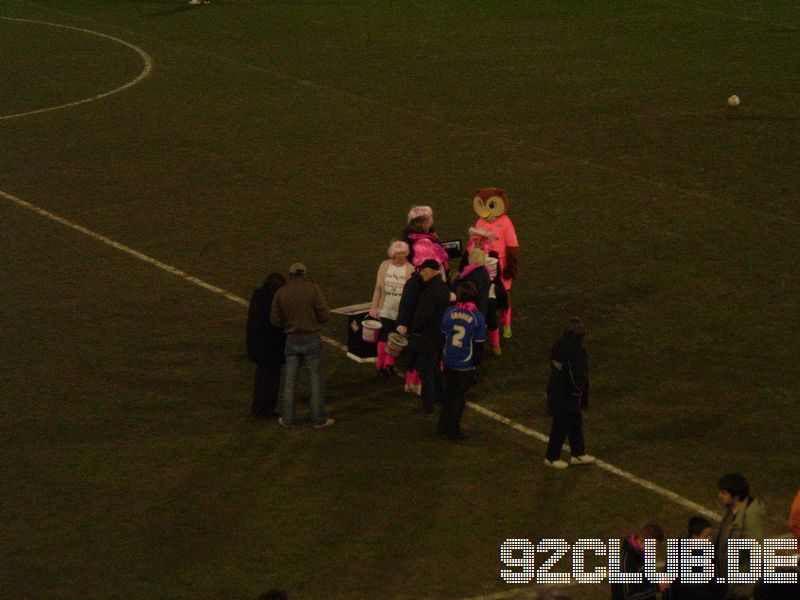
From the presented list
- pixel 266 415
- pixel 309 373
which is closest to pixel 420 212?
pixel 309 373

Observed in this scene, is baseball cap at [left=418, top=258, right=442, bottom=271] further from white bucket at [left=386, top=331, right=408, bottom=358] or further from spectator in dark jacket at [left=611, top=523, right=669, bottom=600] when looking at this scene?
spectator in dark jacket at [left=611, top=523, right=669, bottom=600]

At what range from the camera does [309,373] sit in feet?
52.5

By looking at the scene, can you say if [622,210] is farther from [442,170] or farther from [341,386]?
[341,386]

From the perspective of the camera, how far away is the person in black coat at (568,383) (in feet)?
47.0

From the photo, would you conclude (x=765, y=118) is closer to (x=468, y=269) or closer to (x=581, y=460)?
(x=468, y=269)

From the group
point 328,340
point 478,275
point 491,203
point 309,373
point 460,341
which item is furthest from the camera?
point 328,340

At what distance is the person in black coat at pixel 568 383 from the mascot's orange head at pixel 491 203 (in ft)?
12.7

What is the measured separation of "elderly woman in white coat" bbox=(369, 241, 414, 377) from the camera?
1680cm

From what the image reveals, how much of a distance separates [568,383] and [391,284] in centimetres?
329

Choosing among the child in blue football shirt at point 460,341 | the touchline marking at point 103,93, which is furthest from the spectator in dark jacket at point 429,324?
the touchline marking at point 103,93

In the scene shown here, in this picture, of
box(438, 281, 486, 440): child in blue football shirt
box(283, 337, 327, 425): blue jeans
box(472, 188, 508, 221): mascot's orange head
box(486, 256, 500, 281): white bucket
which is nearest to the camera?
box(438, 281, 486, 440): child in blue football shirt

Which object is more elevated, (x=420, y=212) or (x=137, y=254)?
(x=420, y=212)

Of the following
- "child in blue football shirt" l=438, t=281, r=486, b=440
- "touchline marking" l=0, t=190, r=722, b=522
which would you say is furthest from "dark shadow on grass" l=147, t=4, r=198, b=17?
"child in blue football shirt" l=438, t=281, r=486, b=440

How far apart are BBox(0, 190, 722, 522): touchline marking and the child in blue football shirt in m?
0.96
